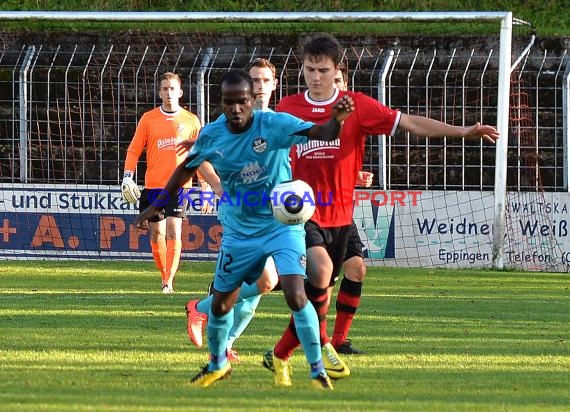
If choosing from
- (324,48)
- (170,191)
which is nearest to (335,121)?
(170,191)

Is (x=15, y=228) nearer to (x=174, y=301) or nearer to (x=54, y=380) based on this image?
(x=174, y=301)

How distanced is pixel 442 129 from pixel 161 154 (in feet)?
22.7

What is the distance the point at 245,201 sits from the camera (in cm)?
732

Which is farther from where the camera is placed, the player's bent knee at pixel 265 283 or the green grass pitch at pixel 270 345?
the player's bent knee at pixel 265 283

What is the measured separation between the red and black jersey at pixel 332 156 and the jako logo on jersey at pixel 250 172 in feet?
3.58

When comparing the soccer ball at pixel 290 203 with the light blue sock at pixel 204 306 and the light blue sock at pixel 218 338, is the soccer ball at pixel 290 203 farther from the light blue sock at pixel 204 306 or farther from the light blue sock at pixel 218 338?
the light blue sock at pixel 204 306

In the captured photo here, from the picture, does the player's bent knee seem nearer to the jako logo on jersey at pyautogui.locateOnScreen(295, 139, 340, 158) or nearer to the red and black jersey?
the red and black jersey

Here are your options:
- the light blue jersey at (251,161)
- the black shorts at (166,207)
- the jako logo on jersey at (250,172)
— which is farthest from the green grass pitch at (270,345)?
the jako logo on jersey at (250,172)

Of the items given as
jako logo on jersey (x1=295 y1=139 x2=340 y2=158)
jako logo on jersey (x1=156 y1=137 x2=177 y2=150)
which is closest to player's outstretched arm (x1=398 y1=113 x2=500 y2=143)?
jako logo on jersey (x1=295 y1=139 x2=340 y2=158)

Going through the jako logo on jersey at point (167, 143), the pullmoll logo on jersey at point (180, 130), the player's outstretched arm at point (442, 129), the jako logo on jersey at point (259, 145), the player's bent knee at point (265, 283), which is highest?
the pullmoll logo on jersey at point (180, 130)

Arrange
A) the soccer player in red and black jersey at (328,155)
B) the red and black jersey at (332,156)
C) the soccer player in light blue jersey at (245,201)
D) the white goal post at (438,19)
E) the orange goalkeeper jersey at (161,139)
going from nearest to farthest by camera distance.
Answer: the soccer player in light blue jersey at (245,201) < the soccer player in red and black jersey at (328,155) < the red and black jersey at (332,156) < the orange goalkeeper jersey at (161,139) < the white goal post at (438,19)

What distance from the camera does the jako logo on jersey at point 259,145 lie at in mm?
7254

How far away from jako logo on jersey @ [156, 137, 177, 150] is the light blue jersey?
7.04 metres

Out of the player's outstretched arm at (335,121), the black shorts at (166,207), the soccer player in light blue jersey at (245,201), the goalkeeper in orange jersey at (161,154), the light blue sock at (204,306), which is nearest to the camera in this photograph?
the player's outstretched arm at (335,121)
